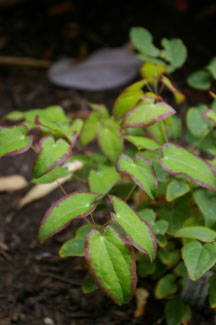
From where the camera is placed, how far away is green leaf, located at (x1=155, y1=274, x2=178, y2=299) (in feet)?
4.29

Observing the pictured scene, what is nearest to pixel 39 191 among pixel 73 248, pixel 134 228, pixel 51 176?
pixel 51 176

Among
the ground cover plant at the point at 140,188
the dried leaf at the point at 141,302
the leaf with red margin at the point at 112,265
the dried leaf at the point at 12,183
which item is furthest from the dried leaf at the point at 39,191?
the leaf with red margin at the point at 112,265

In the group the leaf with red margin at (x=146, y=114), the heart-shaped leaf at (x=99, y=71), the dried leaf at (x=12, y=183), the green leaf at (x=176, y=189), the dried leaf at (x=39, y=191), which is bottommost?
the dried leaf at (x=12, y=183)

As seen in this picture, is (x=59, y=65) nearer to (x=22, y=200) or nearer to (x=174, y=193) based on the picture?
(x=22, y=200)

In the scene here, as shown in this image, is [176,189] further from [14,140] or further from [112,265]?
[14,140]

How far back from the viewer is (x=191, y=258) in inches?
41.3

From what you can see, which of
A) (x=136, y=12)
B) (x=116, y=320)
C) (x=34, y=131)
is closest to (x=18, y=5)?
(x=136, y=12)

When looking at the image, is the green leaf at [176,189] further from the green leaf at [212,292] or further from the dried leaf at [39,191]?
the dried leaf at [39,191]

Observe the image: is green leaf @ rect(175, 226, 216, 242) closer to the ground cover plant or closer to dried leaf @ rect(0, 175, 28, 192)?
the ground cover plant

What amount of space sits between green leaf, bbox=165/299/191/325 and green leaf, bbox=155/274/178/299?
1.2 inches

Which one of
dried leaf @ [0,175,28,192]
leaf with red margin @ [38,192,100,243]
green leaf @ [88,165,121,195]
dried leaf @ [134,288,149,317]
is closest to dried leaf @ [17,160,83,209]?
dried leaf @ [0,175,28,192]

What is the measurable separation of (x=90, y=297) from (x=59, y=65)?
1485 millimetres

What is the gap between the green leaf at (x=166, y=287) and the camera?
1.31 m

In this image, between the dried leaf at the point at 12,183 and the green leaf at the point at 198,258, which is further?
the dried leaf at the point at 12,183
